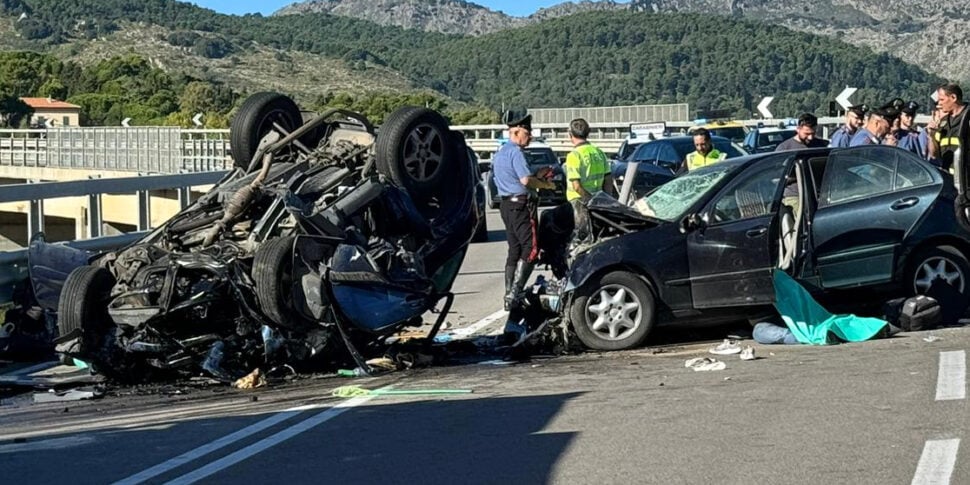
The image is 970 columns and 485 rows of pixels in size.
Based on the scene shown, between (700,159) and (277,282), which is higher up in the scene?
(700,159)

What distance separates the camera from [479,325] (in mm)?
13094

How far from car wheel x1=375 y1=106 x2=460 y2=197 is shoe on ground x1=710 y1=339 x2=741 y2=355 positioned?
265 centimetres

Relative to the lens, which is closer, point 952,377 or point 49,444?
point 49,444

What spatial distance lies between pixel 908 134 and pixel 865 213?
420 centimetres

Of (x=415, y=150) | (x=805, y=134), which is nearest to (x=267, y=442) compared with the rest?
(x=415, y=150)

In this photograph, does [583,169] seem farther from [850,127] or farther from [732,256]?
[850,127]

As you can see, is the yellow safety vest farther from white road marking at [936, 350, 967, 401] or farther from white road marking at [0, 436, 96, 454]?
white road marking at [0, 436, 96, 454]

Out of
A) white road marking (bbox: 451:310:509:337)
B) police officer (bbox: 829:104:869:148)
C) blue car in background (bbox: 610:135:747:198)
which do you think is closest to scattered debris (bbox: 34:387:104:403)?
white road marking (bbox: 451:310:509:337)

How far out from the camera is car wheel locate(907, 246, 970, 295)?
37.6 ft

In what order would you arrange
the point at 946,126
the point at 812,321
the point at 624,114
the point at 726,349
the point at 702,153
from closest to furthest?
the point at 726,349 < the point at 812,321 < the point at 946,126 < the point at 702,153 < the point at 624,114

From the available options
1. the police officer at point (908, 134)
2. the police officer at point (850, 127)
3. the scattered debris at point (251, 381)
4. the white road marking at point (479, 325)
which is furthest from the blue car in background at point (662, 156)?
the scattered debris at point (251, 381)

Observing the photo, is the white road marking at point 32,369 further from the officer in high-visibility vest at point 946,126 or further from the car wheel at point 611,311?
the officer in high-visibility vest at point 946,126

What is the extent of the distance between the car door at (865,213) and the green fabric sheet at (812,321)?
36cm

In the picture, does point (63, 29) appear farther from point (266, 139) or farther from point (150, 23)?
point (266, 139)
